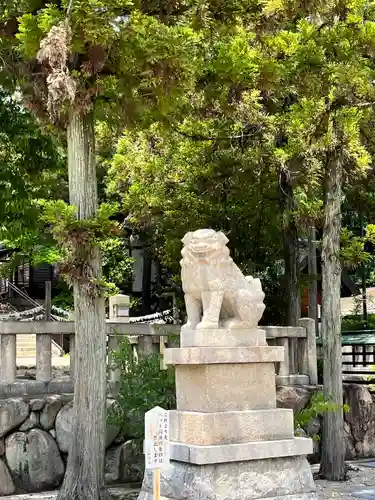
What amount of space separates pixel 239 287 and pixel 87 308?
226 cm

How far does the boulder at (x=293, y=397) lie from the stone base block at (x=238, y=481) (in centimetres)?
449

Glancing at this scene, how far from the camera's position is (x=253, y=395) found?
8141mm

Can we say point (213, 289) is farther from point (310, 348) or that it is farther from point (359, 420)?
point (359, 420)

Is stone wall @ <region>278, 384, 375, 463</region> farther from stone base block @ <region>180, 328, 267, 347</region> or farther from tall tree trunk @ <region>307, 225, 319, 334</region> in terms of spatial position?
stone base block @ <region>180, 328, 267, 347</region>

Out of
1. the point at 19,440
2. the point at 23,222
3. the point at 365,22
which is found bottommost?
the point at 19,440

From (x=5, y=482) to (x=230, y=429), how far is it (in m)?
4.35

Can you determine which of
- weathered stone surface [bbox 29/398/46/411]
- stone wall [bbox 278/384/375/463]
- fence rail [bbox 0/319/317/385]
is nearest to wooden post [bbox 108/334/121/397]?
fence rail [bbox 0/319/317/385]

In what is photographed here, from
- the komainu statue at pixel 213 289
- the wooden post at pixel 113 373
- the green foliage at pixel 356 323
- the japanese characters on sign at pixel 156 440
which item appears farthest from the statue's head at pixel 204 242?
the green foliage at pixel 356 323

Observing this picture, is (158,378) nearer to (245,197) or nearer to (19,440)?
(19,440)

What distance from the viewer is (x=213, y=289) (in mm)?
8156

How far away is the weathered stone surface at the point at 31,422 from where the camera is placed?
10891mm

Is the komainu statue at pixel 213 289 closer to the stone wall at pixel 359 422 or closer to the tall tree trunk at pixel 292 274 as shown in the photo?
the stone wall at pixel 359 422

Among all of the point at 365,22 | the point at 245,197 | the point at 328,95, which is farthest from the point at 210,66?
the point at 245,197

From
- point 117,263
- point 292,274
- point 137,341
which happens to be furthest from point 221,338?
point 117,263
